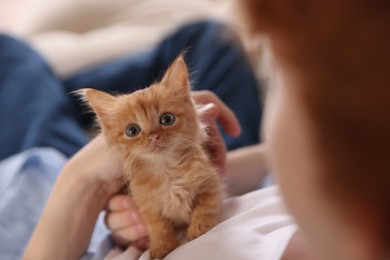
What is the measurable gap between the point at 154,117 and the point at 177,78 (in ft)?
0.21

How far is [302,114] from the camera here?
0.40 metres

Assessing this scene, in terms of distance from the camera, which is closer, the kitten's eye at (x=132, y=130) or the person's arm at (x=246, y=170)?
the kitten's eye at (x=132, y=130)

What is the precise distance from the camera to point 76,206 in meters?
0.82

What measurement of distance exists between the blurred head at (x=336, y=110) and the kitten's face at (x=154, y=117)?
0.96 feet

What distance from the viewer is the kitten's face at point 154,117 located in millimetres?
699

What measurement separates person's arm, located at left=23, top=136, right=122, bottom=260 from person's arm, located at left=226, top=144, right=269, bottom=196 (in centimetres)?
27

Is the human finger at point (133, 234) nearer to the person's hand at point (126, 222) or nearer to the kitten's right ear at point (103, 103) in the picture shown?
the person's hand at point (126, 222)

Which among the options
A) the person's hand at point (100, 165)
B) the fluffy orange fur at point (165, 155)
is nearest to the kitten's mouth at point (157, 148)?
the fluffy orange fur at point (165, 155)

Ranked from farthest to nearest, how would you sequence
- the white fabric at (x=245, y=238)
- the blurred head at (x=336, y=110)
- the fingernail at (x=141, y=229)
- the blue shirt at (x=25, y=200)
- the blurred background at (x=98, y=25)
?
1. the blurred background at (x=98, y=25)
2. the blue shirt at (x=25, y=200)
3. the fingernail at (x=141, y=229)
4. the white fabric at (x=245, y=238)
5. the blurred head at (x=336, y=110)

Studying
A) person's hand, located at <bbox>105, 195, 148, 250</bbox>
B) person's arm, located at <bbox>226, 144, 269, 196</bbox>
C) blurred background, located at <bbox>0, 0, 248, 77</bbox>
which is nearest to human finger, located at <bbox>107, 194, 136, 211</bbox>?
person's hand, located at <bbox>105, 195, 148, 250</bbox>

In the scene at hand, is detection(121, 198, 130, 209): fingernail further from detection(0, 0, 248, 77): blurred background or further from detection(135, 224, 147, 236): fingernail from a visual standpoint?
detection(0, 0, 248, 77): blurred background

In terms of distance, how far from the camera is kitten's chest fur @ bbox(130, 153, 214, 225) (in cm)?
72

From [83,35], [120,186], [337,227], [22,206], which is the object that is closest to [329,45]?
[337,227]

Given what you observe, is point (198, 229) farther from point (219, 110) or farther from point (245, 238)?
point (219, 110)
